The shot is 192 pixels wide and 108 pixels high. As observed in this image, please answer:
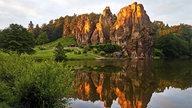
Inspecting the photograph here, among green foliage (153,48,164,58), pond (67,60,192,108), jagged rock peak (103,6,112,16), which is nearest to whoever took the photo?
pond (67,60,192,108)

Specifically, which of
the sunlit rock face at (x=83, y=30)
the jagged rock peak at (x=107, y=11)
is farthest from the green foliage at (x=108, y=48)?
the sunlit rock face at (x=83, y=30)

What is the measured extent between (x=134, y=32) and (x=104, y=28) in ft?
84.1

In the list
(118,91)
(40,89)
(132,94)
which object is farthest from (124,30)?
(40,89)

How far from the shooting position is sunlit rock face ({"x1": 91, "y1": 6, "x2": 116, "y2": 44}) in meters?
168

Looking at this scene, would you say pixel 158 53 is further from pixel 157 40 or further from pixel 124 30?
pixel 124 30

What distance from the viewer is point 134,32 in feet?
506

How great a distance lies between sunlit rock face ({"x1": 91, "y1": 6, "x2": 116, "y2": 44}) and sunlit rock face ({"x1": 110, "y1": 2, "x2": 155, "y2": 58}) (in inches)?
239

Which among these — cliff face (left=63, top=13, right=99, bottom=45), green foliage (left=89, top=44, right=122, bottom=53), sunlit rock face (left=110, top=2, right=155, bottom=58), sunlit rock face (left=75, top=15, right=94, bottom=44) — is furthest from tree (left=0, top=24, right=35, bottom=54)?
sunlit rock face (left=75, top=15, right=94, bottom=44)

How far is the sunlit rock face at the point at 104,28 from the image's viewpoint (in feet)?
552

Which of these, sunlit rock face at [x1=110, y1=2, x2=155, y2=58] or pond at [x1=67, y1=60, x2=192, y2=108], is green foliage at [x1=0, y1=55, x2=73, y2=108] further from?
sunlit rock face at [x1=110, y1=2, x2=155, y2=58]

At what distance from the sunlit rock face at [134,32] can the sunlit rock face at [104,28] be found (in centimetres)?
607

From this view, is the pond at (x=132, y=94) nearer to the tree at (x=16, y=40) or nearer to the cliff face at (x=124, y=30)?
the tree at (x=16, y=40)

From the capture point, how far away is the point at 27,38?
82.9m

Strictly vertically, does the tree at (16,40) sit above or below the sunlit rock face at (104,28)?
below
